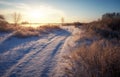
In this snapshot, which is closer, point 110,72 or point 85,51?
point 110,72

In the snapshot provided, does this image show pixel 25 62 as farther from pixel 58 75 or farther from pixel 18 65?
pixel 58 75

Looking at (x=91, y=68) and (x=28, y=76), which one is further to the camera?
(x=28, y=76)

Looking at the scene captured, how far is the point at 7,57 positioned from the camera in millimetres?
7473

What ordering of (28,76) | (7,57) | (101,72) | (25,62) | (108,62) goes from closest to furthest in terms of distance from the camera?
(101,72) → (108,62) → (28,76) → (25,62) → (7,57)

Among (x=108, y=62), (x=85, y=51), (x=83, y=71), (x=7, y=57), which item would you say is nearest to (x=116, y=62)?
(x=108, y=62)

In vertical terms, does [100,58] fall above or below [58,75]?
above

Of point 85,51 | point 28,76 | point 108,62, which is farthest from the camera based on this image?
point 85,51

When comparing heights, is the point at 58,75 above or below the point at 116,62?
below

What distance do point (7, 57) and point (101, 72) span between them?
14.9ft

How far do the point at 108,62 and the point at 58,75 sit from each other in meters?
1.57

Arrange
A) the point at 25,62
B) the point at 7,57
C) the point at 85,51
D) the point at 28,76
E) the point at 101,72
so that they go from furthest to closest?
the point at 7,57 < the point at 25,62 < the point at 85,51 < the point at 28,76 < the point at 101,72

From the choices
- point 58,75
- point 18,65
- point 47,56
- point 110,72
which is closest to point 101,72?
point 110,72

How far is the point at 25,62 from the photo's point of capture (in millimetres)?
6727

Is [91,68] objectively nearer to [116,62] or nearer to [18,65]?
[116,62]
